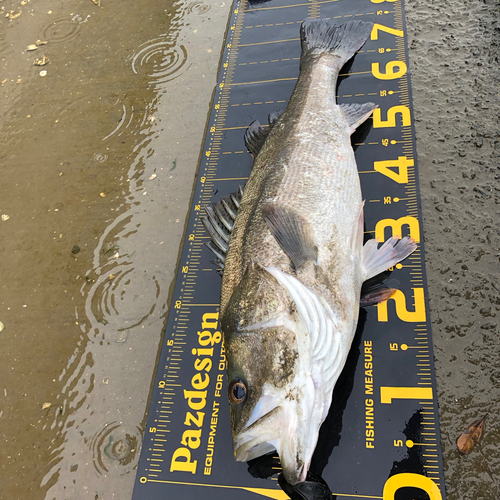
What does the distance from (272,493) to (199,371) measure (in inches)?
40.6

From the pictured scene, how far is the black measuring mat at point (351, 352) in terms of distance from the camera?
2613 mm

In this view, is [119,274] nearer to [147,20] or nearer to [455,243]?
[455,243]

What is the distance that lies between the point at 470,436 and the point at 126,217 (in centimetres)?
353

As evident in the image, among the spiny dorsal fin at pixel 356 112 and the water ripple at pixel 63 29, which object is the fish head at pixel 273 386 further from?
the water ripple at pixel 63 29

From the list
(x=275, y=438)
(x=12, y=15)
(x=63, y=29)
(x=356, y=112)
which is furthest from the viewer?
(x=12, y=15)

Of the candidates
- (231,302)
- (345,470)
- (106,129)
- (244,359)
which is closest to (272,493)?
(345,470)

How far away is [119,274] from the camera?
12.1 feet

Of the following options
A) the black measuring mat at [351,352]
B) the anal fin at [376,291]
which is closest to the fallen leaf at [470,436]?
the black measuring mat at [351,352]

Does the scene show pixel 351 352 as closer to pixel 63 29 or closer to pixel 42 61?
pixel 42 61

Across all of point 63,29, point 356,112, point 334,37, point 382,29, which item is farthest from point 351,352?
point 63,29

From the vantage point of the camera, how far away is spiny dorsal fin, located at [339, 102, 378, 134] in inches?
138

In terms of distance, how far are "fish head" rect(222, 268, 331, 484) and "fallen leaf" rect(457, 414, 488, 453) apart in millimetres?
1090

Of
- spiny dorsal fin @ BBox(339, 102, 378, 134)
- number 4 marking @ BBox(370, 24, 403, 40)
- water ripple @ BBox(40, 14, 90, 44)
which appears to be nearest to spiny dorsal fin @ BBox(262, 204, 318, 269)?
spiny dorsal fin @ BBox(339, 102, 378, 134)

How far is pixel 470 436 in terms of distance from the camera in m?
2.59
